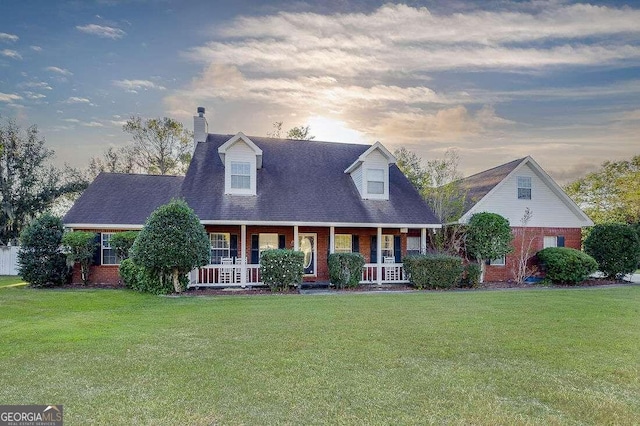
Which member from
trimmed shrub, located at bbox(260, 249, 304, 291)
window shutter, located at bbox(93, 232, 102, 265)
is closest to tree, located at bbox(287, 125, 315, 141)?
window shutter, located at bbox(93, 232, 102, 265)

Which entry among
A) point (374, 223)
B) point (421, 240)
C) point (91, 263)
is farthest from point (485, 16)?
point (91, 263)

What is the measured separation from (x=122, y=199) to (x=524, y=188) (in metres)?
20.3

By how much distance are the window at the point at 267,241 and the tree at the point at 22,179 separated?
67.5ft

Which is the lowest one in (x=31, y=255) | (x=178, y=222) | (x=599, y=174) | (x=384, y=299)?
(x=384, y=299)

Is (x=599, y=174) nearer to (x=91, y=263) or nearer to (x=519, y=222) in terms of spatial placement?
(x=519, y=222)

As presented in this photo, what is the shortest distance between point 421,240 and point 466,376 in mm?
13336

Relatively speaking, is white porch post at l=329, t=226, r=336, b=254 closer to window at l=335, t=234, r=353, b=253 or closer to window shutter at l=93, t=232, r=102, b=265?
window at l=335, t=234, r=353, b=253

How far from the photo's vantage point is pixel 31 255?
15172 mm

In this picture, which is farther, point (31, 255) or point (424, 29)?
point (31, 255)

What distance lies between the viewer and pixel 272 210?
15977 millimetres

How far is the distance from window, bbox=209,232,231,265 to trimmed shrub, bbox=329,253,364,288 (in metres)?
4.76

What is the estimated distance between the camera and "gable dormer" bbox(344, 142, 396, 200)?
17.8 metres

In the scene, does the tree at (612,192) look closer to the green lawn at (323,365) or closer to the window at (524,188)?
the window at (524,188)

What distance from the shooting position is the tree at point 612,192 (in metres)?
31.8
